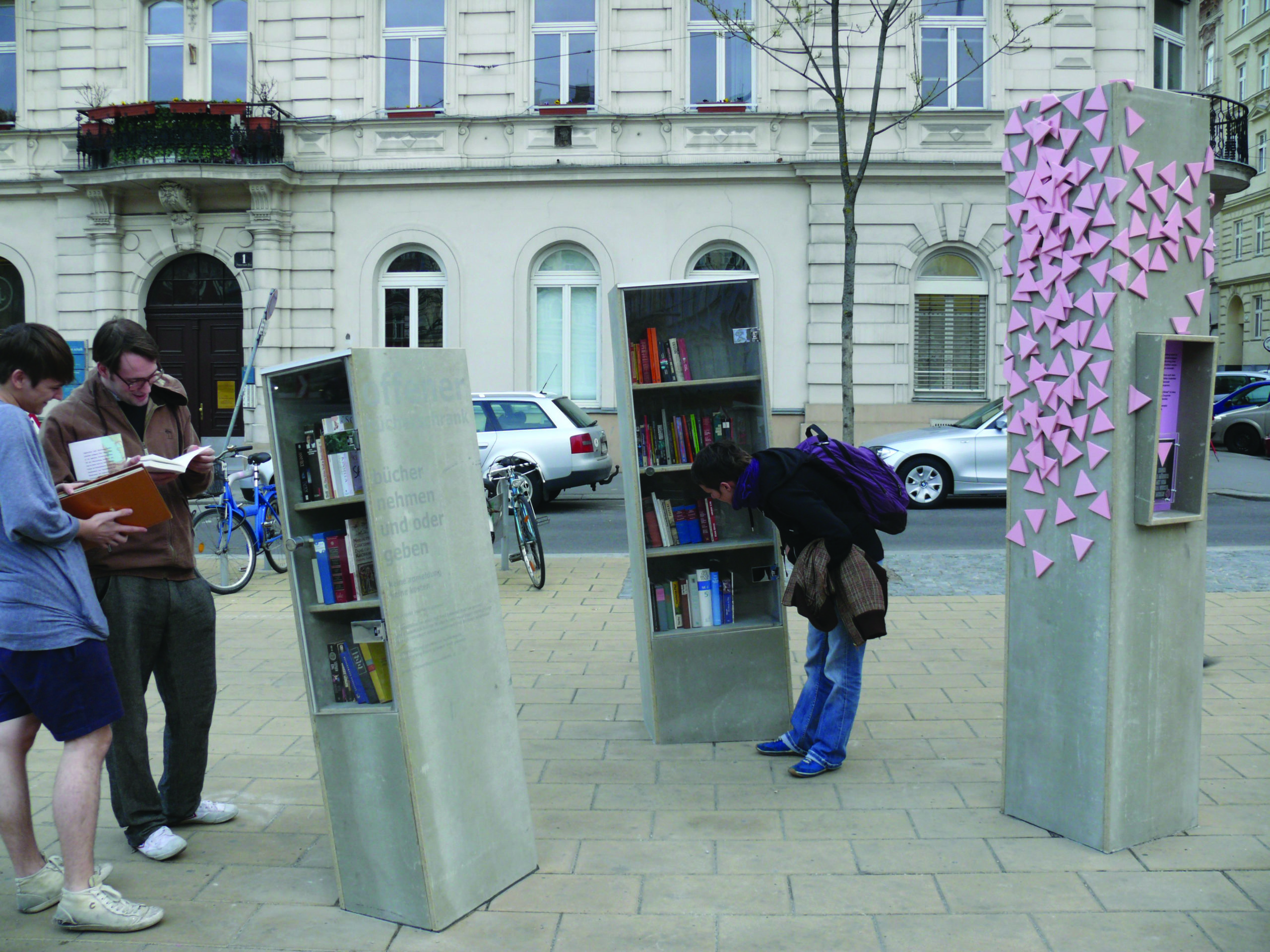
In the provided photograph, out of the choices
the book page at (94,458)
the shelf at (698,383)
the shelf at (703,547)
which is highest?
the shelf at (698,383)

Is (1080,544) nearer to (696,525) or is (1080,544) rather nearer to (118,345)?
(696,525)

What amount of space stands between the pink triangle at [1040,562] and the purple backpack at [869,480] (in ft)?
2.04

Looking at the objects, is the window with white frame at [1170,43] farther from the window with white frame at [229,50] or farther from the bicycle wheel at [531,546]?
the bicycle wheel at [531,546]

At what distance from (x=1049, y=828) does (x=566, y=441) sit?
11911 millimetres

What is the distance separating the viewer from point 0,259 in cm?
2198

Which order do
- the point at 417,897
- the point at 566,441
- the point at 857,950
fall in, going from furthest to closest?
the point at 566,441, the point at 417,897, the point at 857,950

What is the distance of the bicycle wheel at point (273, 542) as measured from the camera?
1028 cm

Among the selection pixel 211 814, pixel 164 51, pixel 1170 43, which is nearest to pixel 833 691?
pixel 211 814

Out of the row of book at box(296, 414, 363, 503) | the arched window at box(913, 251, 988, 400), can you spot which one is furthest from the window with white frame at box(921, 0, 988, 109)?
the row of book at box(296, 414, 363, 503)

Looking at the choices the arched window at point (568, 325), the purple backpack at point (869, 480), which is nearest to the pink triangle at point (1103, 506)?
the purple backpack at point (869, 480)

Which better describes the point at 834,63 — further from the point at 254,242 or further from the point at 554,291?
the point at 254,242

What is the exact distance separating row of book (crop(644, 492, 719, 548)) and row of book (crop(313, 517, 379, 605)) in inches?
78.7

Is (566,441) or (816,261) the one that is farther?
(816,261)

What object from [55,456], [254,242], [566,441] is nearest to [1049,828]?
[55,456]
